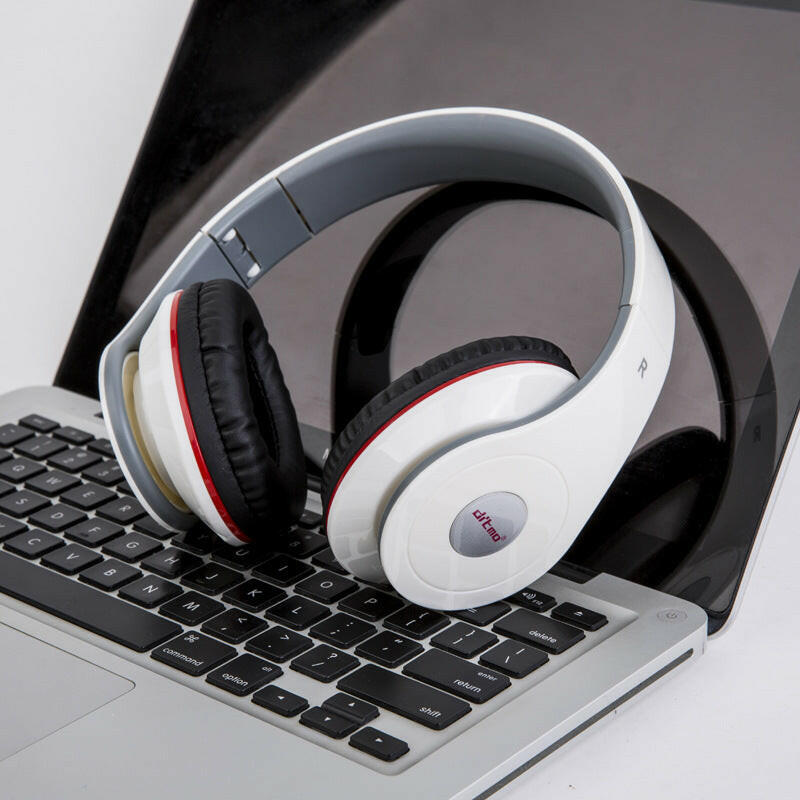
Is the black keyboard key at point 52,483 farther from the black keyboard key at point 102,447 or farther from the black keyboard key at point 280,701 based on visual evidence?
the black keyboard key at point 280,701

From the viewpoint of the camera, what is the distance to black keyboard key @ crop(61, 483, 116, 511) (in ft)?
2.95

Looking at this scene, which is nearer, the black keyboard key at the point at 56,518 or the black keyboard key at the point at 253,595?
the black keyboard key at the point at 253,595

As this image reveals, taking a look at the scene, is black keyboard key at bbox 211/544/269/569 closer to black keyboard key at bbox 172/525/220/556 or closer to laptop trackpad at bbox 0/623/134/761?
black keyboard key at bbox 172/525/220/556

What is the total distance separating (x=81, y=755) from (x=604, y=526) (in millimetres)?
382

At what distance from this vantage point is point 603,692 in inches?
26.5

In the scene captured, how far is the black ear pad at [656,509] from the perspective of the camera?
82 cm

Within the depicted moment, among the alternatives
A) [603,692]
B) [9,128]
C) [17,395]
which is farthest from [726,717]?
[9,128]

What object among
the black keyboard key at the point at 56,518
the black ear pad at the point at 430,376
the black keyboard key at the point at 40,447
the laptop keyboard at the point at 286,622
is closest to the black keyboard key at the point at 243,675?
the laptop keyboard at the point at 286,622

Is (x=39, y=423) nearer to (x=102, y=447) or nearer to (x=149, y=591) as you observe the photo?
(x=102, y=447)

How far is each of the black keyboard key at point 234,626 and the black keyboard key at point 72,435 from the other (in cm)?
30

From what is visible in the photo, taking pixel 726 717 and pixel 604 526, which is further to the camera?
pixel 604 526

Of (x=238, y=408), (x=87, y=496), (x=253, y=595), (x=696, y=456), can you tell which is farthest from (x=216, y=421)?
(x=696, y=456)

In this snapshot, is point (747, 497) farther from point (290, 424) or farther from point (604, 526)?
point (290, 424)

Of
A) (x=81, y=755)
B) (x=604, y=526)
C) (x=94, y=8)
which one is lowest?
(x=81, y=755)
